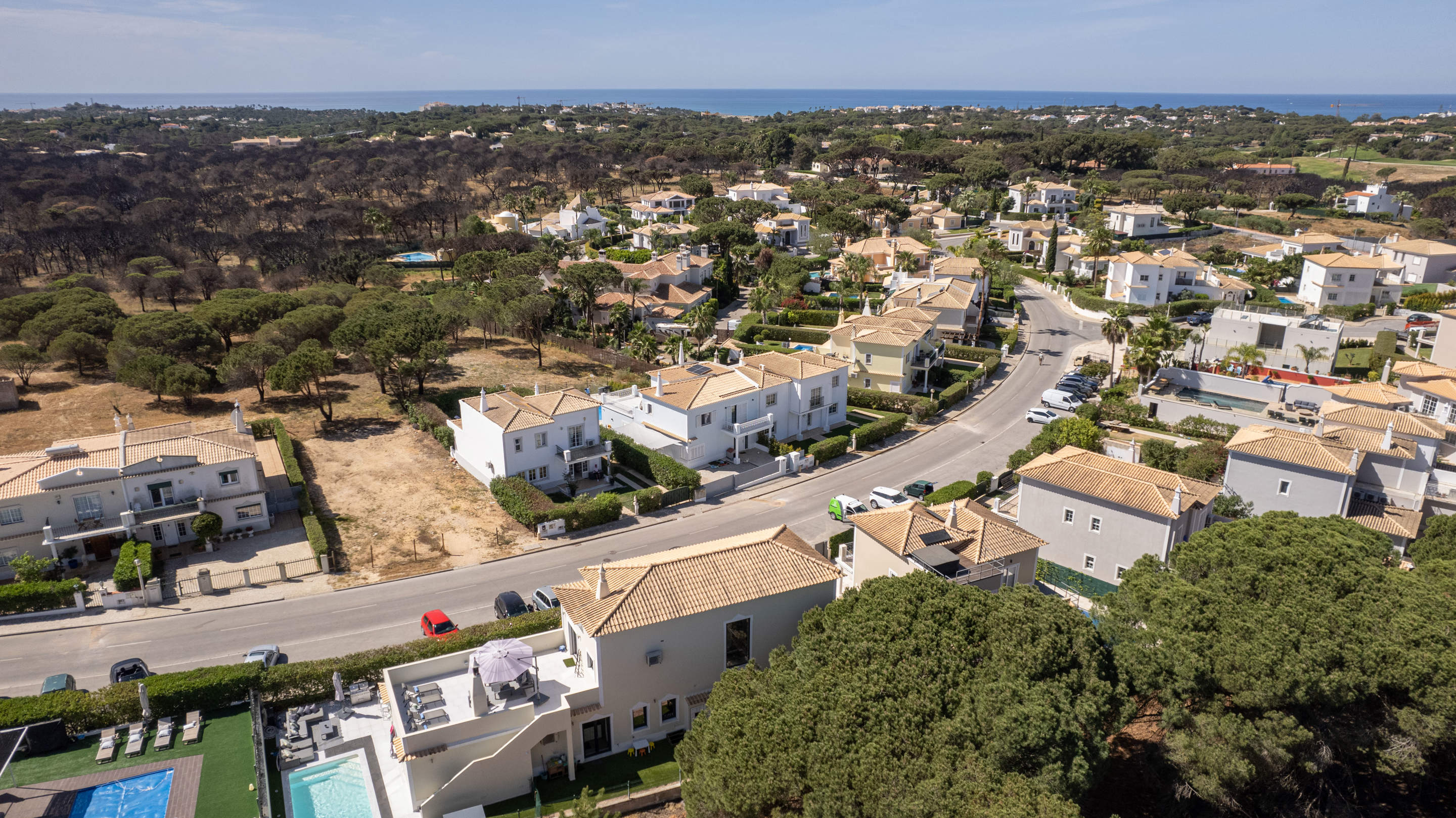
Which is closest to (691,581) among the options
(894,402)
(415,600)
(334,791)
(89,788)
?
(334,791)

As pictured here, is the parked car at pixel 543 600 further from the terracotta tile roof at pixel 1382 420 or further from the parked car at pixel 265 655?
the terracotta tile roof at pixel 1382 420

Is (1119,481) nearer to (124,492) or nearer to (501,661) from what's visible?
(501,661)

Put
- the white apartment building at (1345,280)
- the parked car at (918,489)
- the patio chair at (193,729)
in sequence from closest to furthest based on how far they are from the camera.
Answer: the patio chair at (193,729)
the parked car at (918,489)
the white apartment building at (1345,280)

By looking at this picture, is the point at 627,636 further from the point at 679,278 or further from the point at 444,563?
the point at 679,278

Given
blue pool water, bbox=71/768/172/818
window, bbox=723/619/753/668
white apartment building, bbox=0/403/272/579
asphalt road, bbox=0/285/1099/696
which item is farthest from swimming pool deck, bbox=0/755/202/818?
window, bbox=723/619/753/668

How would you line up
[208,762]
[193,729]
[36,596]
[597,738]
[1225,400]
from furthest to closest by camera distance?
[1225,400] < [36,596] < [597,738] < [193,729] < [208,762]

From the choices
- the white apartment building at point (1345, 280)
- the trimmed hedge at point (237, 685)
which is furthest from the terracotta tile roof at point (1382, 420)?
the white apartment building at point (1345, 280)

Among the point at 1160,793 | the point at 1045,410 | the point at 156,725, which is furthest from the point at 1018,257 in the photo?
the point at 156,725
